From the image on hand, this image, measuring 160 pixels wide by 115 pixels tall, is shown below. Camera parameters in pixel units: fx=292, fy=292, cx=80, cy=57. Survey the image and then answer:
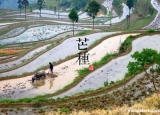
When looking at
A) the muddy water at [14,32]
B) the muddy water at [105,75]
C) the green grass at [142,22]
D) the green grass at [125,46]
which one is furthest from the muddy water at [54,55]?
the green grass at [142,22]

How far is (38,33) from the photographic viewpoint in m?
58.4

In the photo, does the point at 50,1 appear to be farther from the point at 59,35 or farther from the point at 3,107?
the point at 3,107

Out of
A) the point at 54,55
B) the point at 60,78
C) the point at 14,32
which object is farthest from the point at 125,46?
the point at 14,32

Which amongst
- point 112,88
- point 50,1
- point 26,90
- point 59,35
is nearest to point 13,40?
point 59,35

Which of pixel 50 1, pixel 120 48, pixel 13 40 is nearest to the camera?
pixel 120 48

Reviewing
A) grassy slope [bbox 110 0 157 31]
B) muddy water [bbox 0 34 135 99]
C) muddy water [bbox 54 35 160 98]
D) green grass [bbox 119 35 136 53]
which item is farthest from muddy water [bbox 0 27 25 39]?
muddy water [bbox 54 35 160 98]

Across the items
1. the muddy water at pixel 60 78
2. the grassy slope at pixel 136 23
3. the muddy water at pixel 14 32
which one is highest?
the grassy slope at pixel 136 23

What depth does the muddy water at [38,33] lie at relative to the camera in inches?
2133

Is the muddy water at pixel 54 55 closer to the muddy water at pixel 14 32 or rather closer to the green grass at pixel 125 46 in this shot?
the green grass at pixel 125 46

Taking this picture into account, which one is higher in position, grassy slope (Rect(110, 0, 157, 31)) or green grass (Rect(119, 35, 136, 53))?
grassy slope (Rect(110, 0, 157, 31))

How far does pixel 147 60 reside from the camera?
15.3 m

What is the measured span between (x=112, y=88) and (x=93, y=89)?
55.9 inches

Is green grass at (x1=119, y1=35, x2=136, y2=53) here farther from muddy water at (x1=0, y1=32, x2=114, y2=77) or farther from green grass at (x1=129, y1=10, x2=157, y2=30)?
green grass at (x1=129, y1=10, x2=157, y2=30)

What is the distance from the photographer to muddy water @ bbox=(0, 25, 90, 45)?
54188mm
